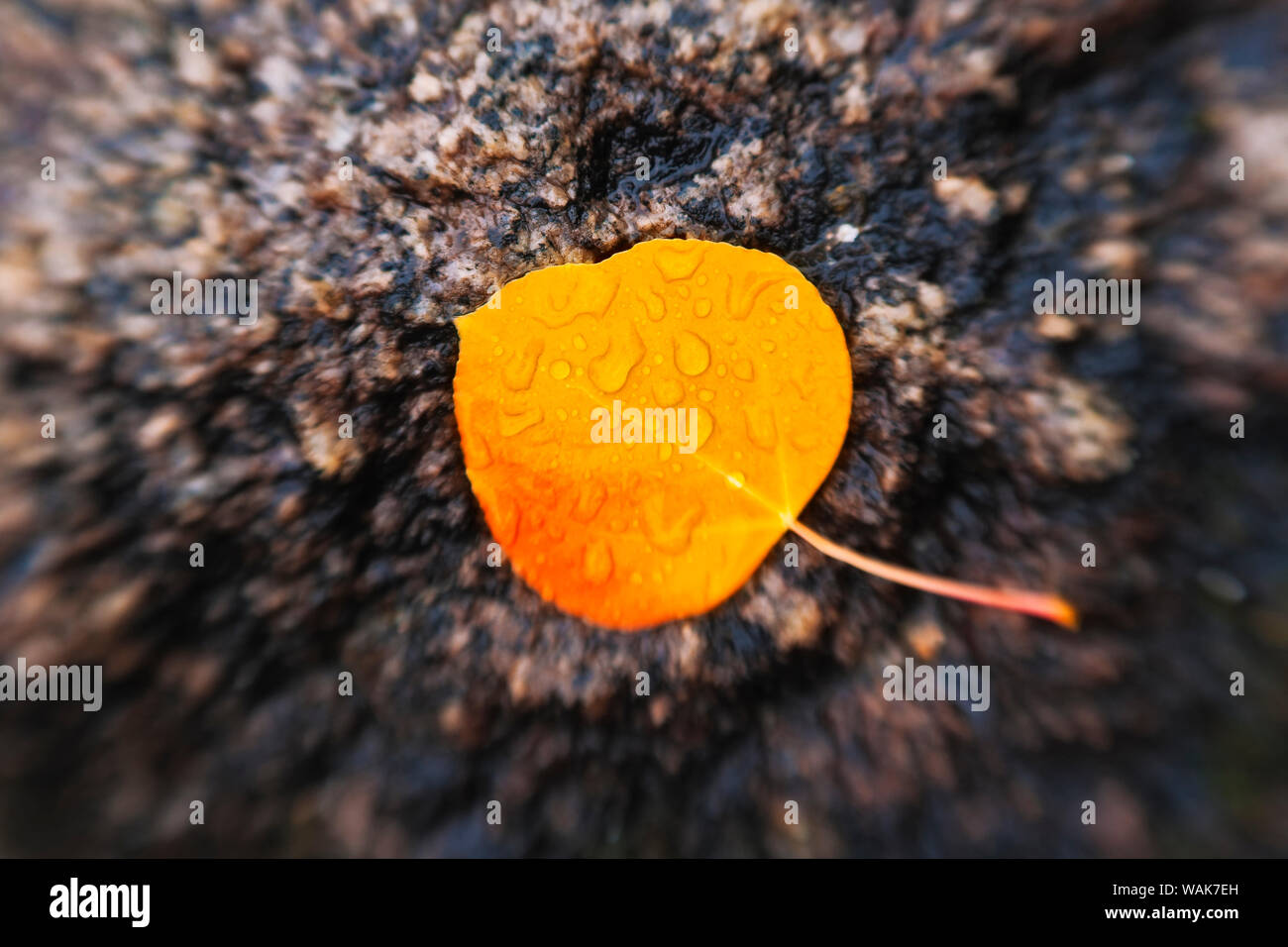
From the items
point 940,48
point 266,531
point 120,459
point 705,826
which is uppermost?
point 940,48

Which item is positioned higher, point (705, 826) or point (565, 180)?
point (565, 180)

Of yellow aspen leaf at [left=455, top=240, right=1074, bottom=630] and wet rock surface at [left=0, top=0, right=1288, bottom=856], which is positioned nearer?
wet rock surface at [left=0, top=0, right=1288, bottom=856]

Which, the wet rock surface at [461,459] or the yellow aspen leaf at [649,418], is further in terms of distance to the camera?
the yellow aspen leaf at [649,418]

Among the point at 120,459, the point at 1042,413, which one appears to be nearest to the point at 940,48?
the point at 1042,413

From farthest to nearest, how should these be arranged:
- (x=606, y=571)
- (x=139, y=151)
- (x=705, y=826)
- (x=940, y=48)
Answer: (x=606, y=571) → (x=705, y=826) → (x=940, y=48) → (x=139, y=151)

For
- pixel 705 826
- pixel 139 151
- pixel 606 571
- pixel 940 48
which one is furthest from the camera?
pixel 606 571
